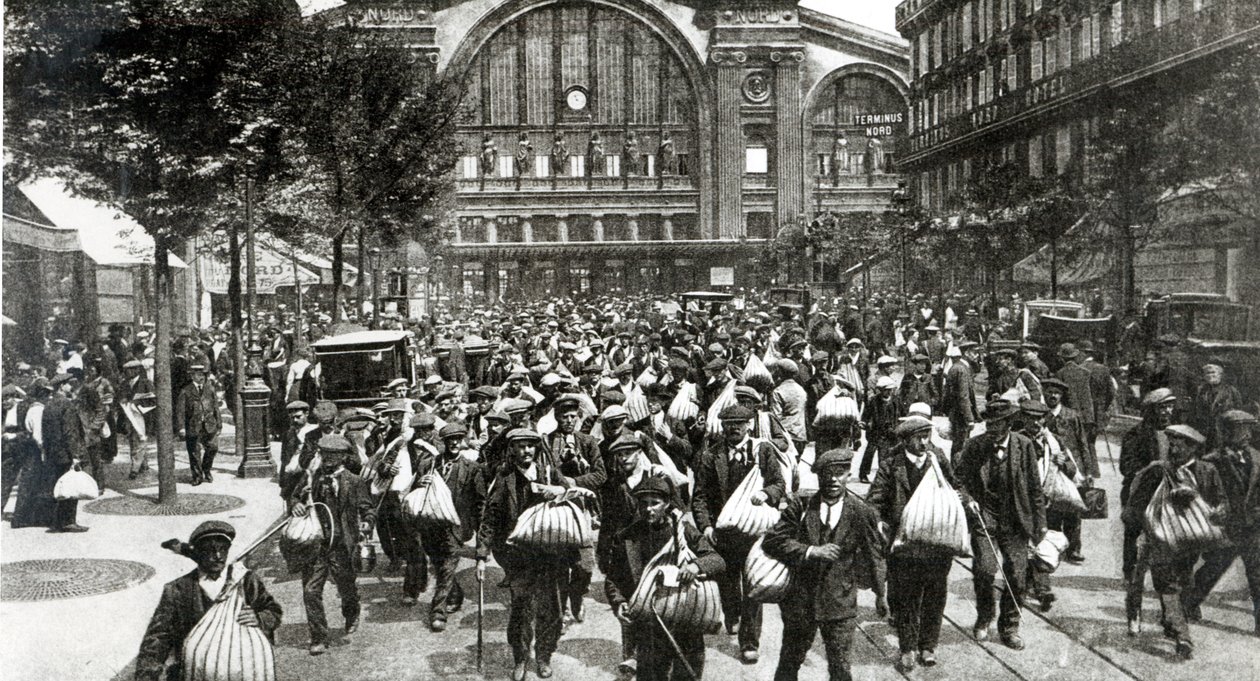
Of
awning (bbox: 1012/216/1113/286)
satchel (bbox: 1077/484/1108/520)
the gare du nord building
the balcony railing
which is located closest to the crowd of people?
satchel (bbox: 1077/484/1108/520)

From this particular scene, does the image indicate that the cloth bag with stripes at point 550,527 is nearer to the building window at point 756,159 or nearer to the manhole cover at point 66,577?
the manhole cover at point 66,577

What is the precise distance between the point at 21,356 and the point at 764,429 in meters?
11.8

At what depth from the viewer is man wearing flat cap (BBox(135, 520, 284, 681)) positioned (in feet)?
17.6

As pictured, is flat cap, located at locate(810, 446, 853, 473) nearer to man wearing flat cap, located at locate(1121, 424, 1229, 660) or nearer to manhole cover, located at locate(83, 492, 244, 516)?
man wearing flat cap, located at locate(1121, 424, 1229, 660)

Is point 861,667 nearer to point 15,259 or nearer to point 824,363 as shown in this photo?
point 824,363

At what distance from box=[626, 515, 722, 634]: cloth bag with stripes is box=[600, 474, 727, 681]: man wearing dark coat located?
0.04 meters

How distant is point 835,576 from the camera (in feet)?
21.6

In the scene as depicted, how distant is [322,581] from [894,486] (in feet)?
15.0

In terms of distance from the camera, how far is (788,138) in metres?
63.8

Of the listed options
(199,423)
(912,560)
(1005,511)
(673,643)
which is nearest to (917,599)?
(912,560)

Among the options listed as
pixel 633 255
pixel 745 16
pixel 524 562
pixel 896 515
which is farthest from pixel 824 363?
pixel 745 16

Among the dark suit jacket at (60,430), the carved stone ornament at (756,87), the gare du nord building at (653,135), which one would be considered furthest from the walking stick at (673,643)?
the carved stone ornament at (756,87)

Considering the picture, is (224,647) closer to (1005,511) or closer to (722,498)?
(722,498)

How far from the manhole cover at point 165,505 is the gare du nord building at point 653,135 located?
4315 centimetres
